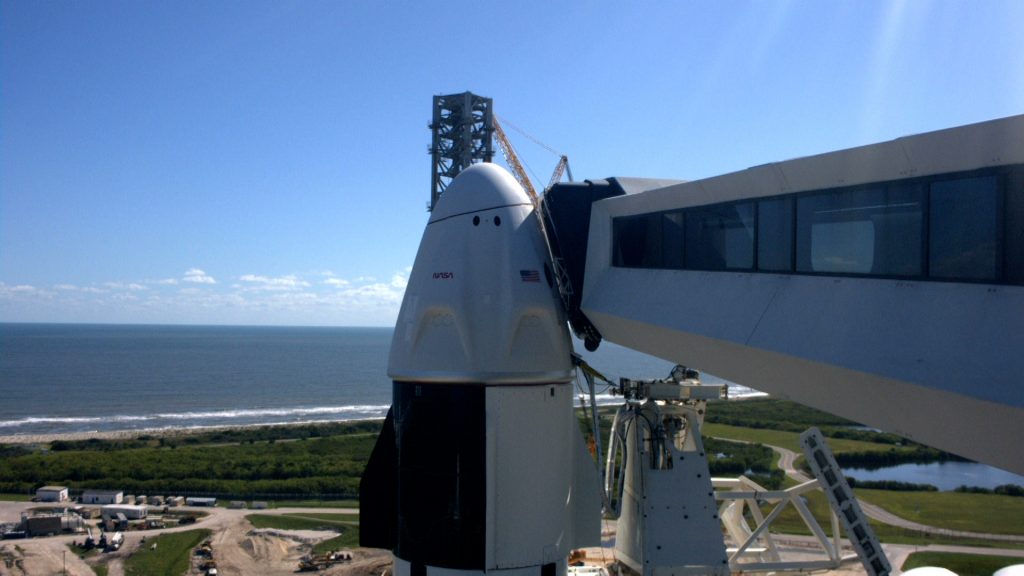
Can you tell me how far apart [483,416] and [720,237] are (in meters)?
5.23

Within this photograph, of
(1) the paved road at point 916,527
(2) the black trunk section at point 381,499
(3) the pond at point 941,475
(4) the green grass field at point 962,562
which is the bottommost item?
(3) the pond at point 941,475

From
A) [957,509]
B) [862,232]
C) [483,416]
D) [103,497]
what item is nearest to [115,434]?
[103,497]

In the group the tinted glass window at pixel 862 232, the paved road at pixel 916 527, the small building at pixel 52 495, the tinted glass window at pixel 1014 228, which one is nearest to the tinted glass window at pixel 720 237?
the tinted glass window at pixel 862 232

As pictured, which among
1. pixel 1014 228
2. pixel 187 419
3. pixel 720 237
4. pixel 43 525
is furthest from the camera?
pixel 187 419

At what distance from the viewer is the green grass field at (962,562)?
103ft

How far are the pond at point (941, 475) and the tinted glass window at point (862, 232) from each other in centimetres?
5183

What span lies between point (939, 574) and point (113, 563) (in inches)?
1237

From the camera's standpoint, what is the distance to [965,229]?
779 centimetres

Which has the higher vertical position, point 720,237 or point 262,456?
point 720,237

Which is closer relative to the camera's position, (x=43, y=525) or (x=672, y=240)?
(x=672, y=240)

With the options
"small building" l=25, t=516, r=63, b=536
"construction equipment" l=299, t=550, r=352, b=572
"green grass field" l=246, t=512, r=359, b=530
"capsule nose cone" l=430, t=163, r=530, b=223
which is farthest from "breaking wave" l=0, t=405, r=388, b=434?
"capsule nose cone" l=430, t=163, r=530, b=223

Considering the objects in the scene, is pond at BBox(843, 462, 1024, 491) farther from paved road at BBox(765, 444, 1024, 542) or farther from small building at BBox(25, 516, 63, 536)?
small building at BBox(25, 516, 63, 536)

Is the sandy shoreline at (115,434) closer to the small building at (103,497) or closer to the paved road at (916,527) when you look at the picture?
the small building at (103,497)

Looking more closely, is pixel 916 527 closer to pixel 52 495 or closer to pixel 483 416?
pixel 483 416
